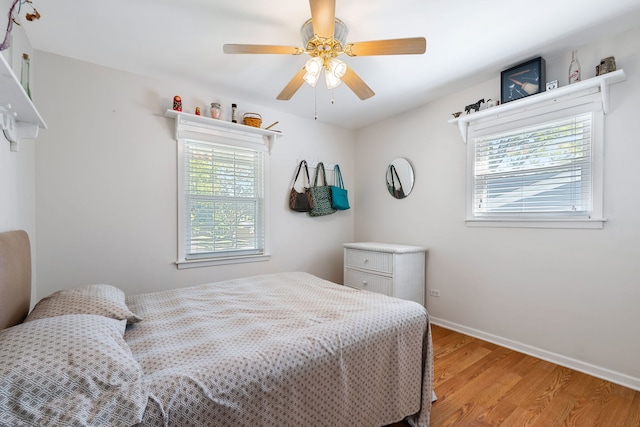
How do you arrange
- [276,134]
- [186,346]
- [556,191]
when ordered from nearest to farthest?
[186,346] < [556,191] < [276,134]

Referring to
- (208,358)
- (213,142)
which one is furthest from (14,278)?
(213,142)

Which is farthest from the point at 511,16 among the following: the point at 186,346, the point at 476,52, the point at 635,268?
the point at 186,346

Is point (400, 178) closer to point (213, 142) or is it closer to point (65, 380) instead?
point (213, 142)

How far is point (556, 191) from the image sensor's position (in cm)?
227

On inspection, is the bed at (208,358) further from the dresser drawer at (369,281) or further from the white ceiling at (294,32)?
the white ceiling at (294,32)

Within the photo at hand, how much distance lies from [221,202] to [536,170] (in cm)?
293

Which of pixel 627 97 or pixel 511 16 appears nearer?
pixel 511 16

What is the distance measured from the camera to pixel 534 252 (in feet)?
7.81

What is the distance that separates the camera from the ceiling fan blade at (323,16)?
4.60ft

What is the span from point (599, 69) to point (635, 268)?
1422mm

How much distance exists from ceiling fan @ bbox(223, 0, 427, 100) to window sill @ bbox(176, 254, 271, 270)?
190 centimetres

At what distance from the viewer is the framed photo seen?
225cm

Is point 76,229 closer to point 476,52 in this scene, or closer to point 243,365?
point 243,365

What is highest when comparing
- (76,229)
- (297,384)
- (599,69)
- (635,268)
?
(599,69)
